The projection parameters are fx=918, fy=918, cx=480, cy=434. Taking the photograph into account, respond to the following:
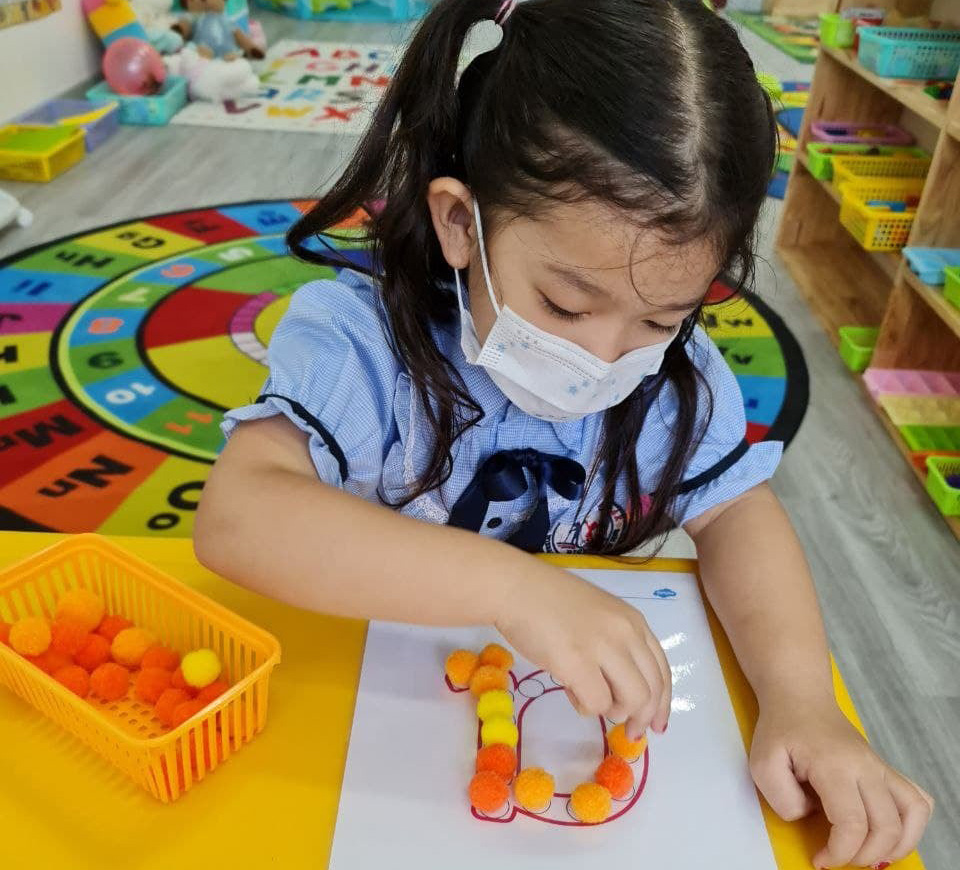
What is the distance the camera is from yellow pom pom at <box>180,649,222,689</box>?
1.63 feet

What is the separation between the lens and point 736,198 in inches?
21.3

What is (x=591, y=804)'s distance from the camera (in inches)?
18.5

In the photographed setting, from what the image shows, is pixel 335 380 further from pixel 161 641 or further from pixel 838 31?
pixel 838 31

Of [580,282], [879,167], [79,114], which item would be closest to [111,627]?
[580,282]

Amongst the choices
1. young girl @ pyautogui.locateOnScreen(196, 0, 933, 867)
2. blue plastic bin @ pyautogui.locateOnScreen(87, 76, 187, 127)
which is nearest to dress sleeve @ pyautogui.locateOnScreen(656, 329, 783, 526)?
young girl @ pyautogui.locateOnScreen(196, 0, 933, 867)

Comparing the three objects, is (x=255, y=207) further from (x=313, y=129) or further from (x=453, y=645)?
(x=453, y=645)

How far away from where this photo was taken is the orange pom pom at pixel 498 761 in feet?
1.60

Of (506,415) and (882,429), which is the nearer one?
(506,415)

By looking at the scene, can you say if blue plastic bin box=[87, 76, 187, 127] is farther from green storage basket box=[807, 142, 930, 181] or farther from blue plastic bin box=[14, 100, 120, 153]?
green storage basket box=[807, 142, 930, 181]

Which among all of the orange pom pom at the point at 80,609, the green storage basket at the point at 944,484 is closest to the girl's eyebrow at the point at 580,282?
the orange pom pom at the point at 80,609

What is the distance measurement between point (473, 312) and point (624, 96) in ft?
0.64

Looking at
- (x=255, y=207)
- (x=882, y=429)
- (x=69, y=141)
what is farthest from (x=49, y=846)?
(x=69, y=141)

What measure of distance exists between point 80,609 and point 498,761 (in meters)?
0.25

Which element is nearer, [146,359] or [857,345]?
[146,359]
